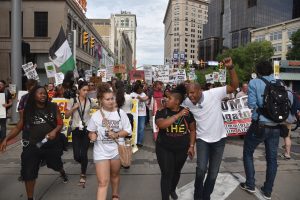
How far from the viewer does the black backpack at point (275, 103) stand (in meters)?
5.20

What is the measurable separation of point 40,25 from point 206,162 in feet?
112

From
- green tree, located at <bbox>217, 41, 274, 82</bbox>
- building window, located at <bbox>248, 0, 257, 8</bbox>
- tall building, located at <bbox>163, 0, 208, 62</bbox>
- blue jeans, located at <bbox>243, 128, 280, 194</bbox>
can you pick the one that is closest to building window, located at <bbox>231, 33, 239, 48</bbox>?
building window, located at <bbox>248, 0, 257, 8</bbox>

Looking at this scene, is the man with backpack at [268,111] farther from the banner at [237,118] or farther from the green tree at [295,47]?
the green tree at [295,47]

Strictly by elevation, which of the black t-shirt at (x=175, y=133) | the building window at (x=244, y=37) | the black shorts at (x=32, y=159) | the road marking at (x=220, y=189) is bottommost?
the road marking at (x=220, y=189)

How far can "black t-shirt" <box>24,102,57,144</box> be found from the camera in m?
5.06

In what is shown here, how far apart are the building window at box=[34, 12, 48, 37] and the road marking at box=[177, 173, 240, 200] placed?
32.7m

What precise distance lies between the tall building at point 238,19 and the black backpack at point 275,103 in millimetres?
106087

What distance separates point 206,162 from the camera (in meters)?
4.92

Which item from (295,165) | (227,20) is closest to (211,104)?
(295,165)

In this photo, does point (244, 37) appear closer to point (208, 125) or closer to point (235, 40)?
point (235, 40)

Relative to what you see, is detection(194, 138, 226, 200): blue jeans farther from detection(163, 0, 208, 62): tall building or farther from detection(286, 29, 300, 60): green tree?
detection(163, 0, 208, 62): tall building

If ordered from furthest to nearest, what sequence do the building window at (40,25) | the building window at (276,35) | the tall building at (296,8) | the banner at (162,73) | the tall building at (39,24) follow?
the tall building at (296,8)
the building window at (276,35)
the building window at (40,25)
the tall building at (39,24)
the banner at (162,73)

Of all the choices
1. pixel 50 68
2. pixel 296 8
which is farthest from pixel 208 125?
pixel 296 8

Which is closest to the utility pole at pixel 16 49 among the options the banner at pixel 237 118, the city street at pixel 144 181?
the city street at pixel 144 181
